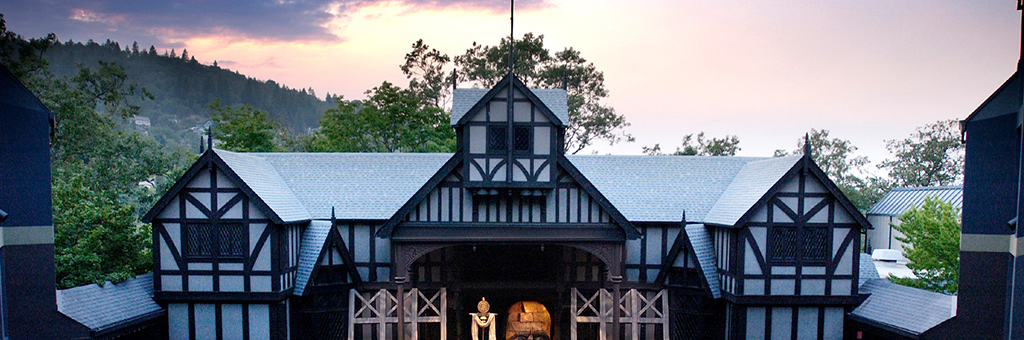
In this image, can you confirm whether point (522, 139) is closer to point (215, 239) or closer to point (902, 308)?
point (215, 239)

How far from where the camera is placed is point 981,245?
1259 cm

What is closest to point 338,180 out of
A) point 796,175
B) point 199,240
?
point 199,240

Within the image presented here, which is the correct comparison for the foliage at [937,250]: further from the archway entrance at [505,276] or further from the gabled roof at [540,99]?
the gabled roof at [540,99]

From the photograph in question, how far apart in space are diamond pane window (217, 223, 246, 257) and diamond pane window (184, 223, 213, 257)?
0.29 m

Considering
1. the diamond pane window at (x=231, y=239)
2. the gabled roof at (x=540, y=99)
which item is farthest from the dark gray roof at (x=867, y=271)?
the diamond pane window at (x=231, y=239)

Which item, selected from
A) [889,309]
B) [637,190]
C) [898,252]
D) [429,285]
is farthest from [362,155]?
[898,252]

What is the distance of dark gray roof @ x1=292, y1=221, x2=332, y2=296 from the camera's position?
15.6 metres

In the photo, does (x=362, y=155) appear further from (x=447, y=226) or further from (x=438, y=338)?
(x=438, y=338)

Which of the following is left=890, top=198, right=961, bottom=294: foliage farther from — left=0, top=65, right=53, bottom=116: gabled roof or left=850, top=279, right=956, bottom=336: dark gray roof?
left=0, top=65, right=53, bottom=116: gabled roof

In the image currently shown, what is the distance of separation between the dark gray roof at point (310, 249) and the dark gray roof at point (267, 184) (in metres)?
0.49

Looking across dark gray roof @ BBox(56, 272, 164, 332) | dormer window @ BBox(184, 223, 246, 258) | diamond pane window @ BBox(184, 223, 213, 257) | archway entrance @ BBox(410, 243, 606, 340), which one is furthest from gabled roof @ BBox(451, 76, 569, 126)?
dark gray roof @ BBox(56, 272, 164, 332)

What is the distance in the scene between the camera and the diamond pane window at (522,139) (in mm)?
15367

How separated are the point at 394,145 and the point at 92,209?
19152 mm

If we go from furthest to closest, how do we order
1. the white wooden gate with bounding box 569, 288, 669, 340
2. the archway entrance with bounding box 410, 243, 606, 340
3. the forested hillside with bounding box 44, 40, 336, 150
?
the forested hillside with bounding box 44, 40, 336, 150 → the archway entrance with bounding box 410, 243, 606, 340 → the white wooden gate with bounding box 569, 288, 669, 340
